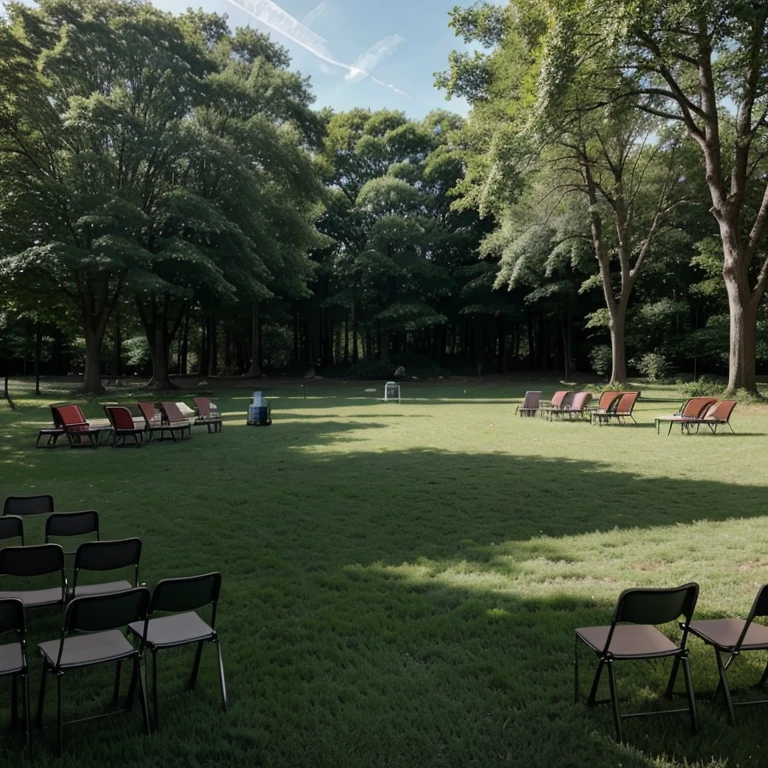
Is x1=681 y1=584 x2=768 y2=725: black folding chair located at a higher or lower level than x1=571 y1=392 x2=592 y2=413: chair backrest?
lower

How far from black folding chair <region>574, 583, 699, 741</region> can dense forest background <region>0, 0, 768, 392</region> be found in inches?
597

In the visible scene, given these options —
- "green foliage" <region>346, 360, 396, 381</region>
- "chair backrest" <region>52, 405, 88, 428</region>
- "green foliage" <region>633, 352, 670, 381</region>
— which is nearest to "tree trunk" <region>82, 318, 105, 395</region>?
"chair backrest" <region>52, 405, 88, 428</region>

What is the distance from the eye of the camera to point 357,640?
4.35m

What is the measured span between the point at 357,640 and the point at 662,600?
210cm

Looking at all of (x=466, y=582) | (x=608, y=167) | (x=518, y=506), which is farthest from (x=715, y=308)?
(x=466, y=582)

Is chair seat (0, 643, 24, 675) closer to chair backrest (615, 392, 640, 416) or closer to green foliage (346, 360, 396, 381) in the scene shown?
chair backrest (615, 392, 640, 416)

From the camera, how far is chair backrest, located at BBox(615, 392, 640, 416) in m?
17.7

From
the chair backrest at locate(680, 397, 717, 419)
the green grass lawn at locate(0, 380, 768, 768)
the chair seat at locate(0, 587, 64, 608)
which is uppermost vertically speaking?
the chair backrest at locate(680, 397, 717, 419)

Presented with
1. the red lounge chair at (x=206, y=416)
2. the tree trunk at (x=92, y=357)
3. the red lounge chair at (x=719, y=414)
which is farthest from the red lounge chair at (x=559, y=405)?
the tree trunk at (x=92, y=357)

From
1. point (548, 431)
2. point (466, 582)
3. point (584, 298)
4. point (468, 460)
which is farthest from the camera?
point (584, 298)

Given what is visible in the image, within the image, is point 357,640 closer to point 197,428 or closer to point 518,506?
point 518,506

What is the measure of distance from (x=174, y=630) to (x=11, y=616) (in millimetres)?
966

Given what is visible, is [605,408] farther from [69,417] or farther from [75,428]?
[69,417]

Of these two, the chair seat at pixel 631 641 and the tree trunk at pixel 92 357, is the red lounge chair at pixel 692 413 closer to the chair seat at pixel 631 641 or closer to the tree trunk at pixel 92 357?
the chair seat at pixel 631 641
